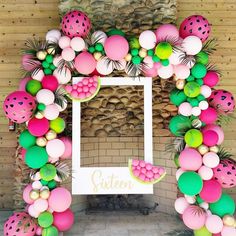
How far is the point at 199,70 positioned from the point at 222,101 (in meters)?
0.39

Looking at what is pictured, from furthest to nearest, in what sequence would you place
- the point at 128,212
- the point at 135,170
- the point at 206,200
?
the point at 128,212, the point at 135,170, the point at 206,200

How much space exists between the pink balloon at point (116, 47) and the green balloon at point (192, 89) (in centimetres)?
69

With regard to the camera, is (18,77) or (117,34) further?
(18,77)

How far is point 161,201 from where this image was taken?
14.0ft

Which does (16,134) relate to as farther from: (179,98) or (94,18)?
(179,98)

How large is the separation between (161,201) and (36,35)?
2573 millimetres

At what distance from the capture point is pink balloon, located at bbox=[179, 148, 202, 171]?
3.24 m

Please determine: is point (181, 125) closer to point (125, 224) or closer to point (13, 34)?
point (125, 224)

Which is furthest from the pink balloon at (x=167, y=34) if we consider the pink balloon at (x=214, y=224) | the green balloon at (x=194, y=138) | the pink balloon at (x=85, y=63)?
the pink balloon at (x=214, y=224)

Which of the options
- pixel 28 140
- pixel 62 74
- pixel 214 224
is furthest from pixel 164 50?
pixel 214 224

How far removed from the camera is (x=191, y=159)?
3.24 m

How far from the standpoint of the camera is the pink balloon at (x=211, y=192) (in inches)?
126

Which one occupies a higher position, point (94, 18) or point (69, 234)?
point (94, 18)

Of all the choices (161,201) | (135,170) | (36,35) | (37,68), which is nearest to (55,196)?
(135,170)
